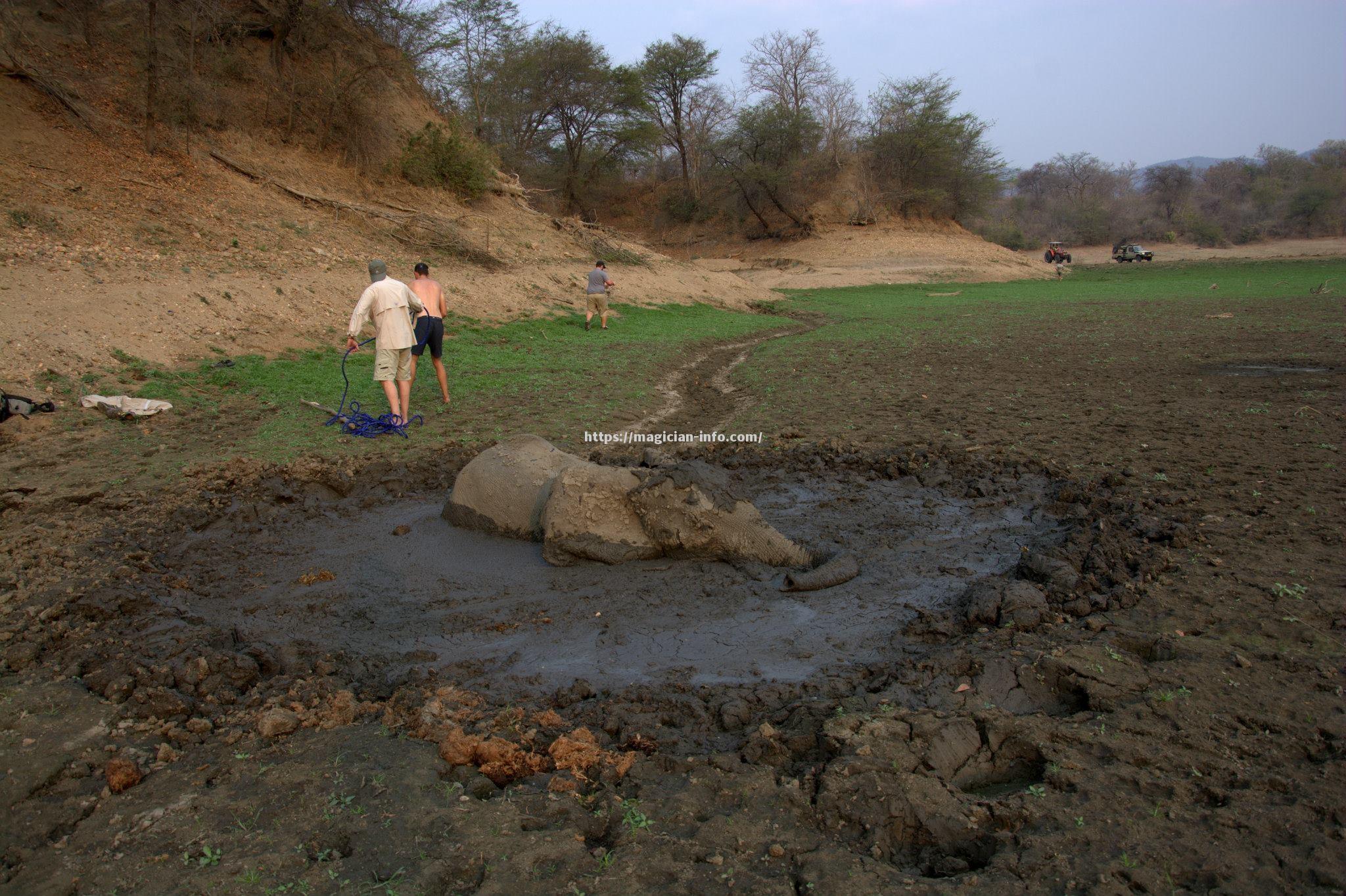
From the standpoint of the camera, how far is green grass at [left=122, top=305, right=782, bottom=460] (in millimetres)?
8438

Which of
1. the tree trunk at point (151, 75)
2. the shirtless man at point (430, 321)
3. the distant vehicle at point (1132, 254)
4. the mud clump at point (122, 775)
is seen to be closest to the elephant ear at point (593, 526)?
the mud clump at point (122, 775)

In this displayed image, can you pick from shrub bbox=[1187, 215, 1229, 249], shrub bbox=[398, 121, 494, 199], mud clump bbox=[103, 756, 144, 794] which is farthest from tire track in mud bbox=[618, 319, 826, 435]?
shrub bbox=[1187, 215, 1229, 249]

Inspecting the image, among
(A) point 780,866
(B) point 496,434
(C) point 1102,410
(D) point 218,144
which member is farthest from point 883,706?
(D) point 218,144

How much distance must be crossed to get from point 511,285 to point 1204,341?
13.0m

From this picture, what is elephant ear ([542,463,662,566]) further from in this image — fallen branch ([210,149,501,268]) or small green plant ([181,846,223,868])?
fallen branch ([210,149,501,268])

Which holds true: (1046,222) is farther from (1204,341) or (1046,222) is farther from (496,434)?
(496,434)

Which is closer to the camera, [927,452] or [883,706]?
[883,706]

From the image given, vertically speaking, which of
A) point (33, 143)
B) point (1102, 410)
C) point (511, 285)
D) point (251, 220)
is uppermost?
point (33, 143)

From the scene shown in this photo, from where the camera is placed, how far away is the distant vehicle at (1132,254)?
41062 millimetres

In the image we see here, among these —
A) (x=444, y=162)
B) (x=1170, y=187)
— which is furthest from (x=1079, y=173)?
(x=444, y=162)

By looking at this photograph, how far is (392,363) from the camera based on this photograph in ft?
27.6

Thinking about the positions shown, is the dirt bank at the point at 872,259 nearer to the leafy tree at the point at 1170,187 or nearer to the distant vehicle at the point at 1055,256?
the distant vehicle at the point at 1055,256

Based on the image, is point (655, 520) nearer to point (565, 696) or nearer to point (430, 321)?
point (565, 696)

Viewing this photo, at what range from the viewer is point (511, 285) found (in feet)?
57.6
